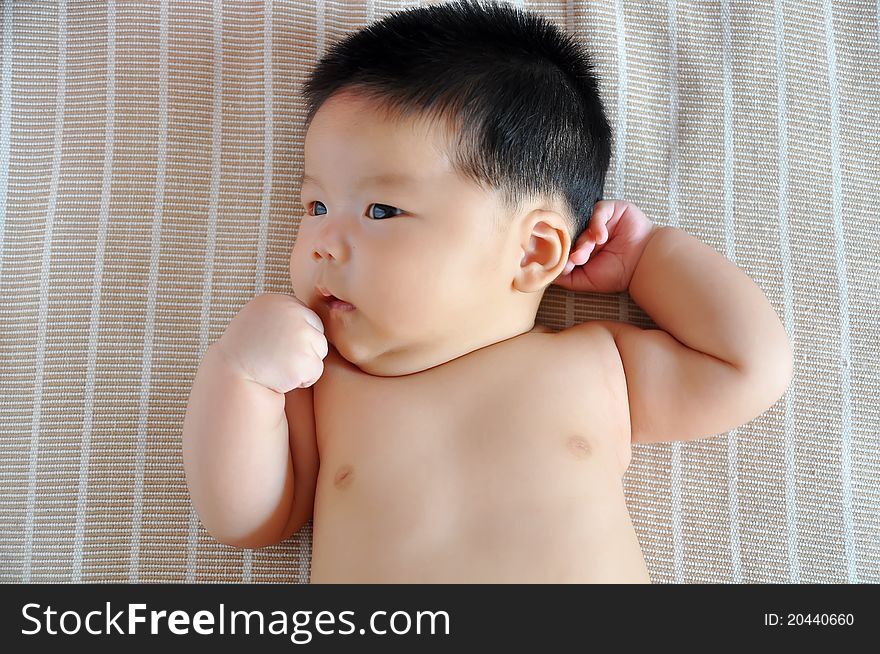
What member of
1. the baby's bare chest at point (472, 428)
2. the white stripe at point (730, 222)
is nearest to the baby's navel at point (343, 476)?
the baby's bare chest at point (472, 428)

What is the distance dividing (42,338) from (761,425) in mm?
1102

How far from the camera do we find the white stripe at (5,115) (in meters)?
1.33

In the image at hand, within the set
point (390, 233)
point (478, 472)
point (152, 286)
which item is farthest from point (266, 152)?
point (478, 472)

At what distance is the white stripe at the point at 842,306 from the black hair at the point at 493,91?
43 cm

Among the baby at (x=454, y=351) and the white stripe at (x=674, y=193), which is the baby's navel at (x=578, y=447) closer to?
the baby at (x=454, y=351)

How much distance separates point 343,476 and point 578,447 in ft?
1.03

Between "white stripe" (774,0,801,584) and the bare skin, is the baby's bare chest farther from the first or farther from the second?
"white stripe" (774,0,801,584)

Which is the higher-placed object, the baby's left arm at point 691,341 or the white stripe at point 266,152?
the white stripe at point 266,152

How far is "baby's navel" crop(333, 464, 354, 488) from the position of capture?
1.12 metres

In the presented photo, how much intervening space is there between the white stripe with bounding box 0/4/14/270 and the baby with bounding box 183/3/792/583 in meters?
0.50

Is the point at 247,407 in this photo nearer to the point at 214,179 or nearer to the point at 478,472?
the point at 478,472

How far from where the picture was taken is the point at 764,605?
1.15 m

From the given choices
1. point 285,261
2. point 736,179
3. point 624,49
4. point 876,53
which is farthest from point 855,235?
point 285,261

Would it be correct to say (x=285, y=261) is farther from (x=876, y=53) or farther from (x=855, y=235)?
(x=876, y=53)
